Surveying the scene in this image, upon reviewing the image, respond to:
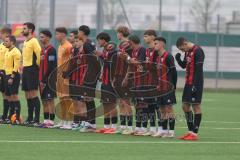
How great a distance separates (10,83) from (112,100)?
2521 millimetres

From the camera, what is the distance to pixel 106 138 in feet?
46.5

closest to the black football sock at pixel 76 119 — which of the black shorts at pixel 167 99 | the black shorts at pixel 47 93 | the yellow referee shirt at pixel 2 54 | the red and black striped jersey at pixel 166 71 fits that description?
the black shorts at pixel 47 93

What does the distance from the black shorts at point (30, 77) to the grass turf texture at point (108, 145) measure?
978mm

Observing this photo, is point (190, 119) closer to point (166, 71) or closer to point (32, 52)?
point (166, 71)

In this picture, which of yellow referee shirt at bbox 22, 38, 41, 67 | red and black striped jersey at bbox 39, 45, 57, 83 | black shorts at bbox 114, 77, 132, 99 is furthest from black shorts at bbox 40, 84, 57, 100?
black shorts at bbox 114, 77, 132, 99

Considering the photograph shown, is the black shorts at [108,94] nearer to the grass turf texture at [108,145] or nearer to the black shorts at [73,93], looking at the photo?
the black shorts at [73,93]

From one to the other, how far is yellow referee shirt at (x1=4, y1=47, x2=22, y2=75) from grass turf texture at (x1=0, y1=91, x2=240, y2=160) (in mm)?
1450

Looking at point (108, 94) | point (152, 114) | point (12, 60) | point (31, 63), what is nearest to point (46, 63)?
point (31, 63)

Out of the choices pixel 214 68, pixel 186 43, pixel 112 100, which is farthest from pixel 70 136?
pixel 214 68

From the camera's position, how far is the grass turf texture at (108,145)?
11.5m

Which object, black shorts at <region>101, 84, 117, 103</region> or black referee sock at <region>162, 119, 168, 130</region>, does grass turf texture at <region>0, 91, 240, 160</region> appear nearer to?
black referee sock at <region>162, 119, 168, 130</region>

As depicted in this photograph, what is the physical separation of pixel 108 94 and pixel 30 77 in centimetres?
187

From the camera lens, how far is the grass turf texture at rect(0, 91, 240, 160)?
11513 mm

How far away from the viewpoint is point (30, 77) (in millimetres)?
16453
